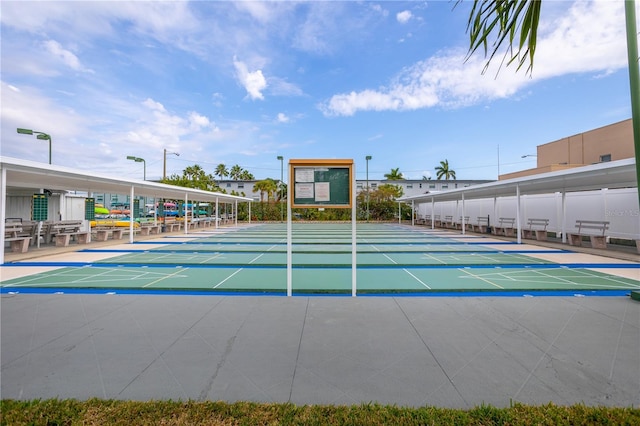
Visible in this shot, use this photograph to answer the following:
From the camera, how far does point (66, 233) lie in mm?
13625

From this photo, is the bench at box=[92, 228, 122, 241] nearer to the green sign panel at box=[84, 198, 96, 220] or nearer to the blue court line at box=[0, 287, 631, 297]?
the green sign panel at box=[84, 198, 96, 220]

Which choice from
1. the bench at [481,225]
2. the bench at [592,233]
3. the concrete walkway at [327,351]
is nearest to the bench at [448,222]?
the bench at [481,225]

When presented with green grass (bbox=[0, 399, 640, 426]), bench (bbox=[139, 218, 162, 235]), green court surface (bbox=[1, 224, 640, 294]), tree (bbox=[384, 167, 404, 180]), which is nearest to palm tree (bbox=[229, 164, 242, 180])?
tree (bbox=[384, 167, 404, 180])

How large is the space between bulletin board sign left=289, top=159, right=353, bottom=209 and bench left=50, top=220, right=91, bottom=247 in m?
13.4

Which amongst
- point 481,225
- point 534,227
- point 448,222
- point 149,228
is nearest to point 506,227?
point 534,227

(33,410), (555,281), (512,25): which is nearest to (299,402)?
(33,410)

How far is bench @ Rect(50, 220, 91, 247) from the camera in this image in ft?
44.4

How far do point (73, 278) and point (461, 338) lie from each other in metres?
8.77

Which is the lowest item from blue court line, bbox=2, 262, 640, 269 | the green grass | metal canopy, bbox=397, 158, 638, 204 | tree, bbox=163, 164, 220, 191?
the green grass

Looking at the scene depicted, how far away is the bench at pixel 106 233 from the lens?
15703 millimetres

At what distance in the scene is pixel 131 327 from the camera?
431 cm

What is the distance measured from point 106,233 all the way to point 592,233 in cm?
2485

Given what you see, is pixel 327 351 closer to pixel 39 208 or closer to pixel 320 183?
pixel 320 183

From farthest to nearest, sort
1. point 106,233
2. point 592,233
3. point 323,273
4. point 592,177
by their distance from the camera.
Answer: point 106,233
point 592,233
point 592,177
point 323,273
